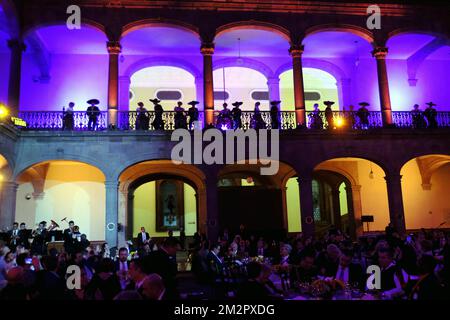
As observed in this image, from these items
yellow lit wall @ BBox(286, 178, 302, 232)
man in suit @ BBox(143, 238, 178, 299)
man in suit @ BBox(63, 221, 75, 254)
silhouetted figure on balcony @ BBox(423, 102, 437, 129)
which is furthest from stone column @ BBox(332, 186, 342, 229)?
man in suit @ BBox(143, 238, 178, 299)

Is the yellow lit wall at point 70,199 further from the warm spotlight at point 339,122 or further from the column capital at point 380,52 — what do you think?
the column capital at point 380,52

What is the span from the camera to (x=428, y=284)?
16.2 ft

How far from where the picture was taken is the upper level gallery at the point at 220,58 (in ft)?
52.1

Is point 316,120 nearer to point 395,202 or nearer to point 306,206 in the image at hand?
point 306,206

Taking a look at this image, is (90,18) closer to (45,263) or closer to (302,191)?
(302,191)

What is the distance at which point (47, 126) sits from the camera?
1597cm

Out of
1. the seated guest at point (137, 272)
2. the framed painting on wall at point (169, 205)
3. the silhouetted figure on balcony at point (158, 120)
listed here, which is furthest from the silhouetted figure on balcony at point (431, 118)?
the seated guest at point (137, 272)

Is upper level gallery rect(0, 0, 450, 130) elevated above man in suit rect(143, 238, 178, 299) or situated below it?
above

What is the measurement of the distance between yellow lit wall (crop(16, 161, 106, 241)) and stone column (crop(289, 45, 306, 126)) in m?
8.53

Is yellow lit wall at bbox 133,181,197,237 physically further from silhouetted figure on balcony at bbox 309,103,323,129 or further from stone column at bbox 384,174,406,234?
stone column at bbox 384,174,406,234

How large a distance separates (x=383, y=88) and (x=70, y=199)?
13.3m

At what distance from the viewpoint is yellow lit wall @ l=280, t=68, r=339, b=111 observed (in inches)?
831

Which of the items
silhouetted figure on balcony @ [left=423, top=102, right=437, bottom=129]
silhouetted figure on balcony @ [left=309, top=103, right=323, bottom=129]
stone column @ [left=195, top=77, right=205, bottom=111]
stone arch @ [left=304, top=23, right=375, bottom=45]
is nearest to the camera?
silhouetted figure on balcony @ [left=309, top=103, right=323, bottom=129]
